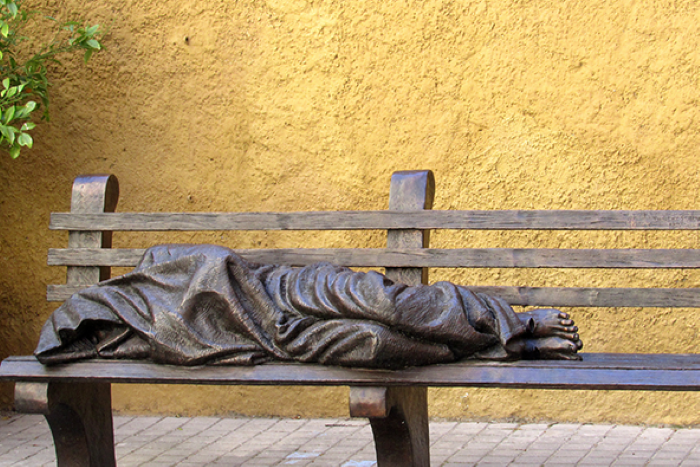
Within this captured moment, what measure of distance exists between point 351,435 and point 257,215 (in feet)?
4.76

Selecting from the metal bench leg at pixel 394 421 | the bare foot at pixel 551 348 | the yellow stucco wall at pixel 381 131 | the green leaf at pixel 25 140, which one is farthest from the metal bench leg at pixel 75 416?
the bare foot at pixel 551 348

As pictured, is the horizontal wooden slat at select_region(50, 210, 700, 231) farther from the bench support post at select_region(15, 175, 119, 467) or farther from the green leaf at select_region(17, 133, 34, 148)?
the green leaf at select_region(17, 133, 34, 148)

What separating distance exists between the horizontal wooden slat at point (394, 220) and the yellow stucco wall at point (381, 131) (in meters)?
1.25

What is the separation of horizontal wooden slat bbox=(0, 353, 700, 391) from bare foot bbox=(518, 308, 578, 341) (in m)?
0.10

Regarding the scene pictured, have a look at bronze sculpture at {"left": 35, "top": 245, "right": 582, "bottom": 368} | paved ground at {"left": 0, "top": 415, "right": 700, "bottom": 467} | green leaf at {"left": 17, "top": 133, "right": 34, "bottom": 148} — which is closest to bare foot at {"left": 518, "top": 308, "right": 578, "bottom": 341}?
bronze sculpture at {"left": 35, "top": 245, "right": 582, "bottom": 368}

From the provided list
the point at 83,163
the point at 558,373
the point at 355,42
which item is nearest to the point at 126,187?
the point at 83,163

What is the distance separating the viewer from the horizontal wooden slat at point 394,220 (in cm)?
275

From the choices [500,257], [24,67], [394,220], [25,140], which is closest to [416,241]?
[394,220]

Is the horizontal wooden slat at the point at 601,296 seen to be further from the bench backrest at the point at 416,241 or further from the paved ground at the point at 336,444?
the paved ground at the point at 336,444

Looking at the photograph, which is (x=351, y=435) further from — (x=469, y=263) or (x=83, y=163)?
(x=83, y=163)

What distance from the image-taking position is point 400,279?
2.90m

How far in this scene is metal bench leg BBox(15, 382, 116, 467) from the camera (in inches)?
104

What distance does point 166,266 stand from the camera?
2.73 metres

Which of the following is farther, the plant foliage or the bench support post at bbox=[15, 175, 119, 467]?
the plant foliage
